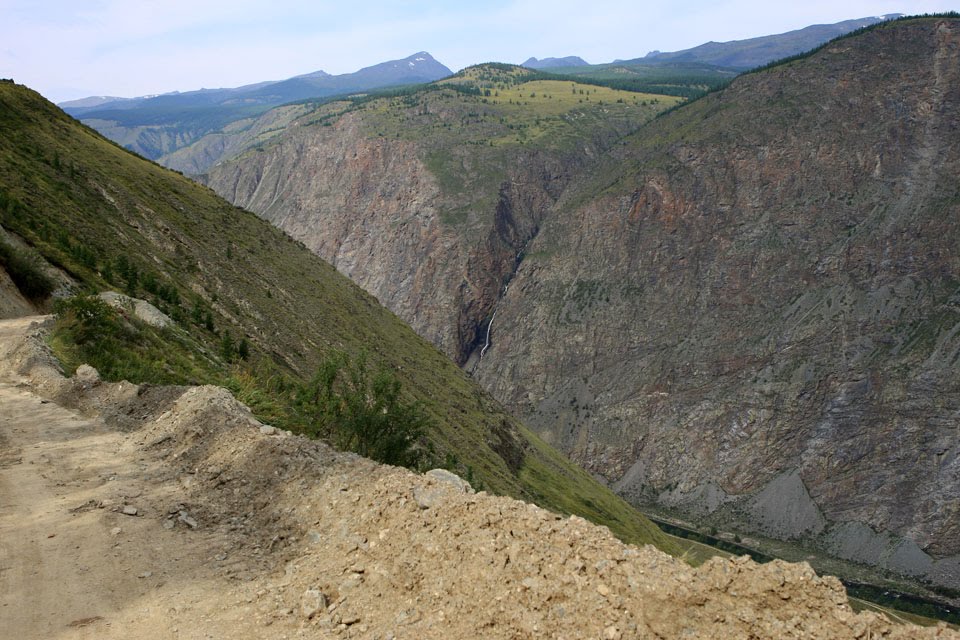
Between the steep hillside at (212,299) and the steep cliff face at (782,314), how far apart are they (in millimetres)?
43374

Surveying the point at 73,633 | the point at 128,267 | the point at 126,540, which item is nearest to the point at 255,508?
the point at 126,540

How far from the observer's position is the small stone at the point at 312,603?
23.6 feet

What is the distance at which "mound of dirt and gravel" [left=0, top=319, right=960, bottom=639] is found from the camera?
20.9 ft

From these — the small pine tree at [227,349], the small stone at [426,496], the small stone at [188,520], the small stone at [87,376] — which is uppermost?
the small stone at [426,496]

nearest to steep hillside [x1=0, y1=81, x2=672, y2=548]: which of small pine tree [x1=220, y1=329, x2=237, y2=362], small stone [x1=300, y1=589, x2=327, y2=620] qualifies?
small pine tree [x1=220, y1=329, x2=237, y2=362]

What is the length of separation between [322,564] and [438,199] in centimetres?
15910

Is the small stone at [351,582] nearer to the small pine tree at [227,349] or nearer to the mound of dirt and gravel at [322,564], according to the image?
the mound of dirt and gravel at [322,564]

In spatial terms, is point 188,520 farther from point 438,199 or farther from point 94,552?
point 438,199

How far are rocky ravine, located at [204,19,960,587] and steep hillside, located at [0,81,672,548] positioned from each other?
142ft

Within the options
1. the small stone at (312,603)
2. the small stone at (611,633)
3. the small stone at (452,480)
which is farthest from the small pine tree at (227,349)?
the small stone at (611,633)

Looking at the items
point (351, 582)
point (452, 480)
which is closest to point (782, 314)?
point (452, 480)

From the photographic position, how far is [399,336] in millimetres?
67562

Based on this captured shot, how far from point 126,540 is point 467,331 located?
14322cm

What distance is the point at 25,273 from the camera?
24.2 metres
